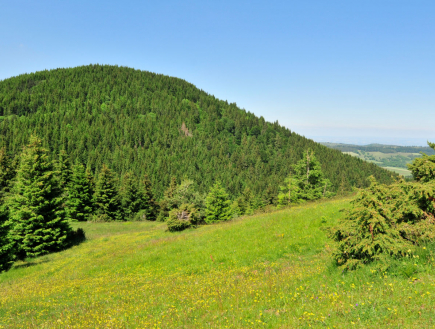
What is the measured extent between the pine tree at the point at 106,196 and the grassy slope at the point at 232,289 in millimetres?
37530

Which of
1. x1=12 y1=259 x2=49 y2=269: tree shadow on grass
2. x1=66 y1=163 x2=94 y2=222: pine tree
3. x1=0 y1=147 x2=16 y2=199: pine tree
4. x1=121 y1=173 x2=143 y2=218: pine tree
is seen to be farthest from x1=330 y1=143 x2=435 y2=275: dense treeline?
A: x1=121 y1=173 x2=143 y2=218: pine tree

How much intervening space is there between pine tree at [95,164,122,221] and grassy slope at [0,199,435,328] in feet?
123

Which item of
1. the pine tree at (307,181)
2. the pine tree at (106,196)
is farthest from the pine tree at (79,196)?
the pine tree at (307,181)

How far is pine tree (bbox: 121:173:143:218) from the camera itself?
203 feet

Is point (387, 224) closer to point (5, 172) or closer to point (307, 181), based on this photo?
point (307, 181)

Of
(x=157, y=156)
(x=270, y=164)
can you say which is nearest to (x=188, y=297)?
(x=157, y=156)

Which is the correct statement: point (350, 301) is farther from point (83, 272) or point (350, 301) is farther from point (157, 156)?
point (157, 156)

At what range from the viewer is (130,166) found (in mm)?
134000

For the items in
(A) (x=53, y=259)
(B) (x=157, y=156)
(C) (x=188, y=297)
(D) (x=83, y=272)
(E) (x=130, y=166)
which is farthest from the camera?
(B) (x=157, y=156)

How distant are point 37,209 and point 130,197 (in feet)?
121

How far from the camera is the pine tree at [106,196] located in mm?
54562

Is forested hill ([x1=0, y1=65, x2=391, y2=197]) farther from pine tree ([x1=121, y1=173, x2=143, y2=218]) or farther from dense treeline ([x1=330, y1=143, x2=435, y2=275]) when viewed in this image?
dense treeline ([x1=330, y1=143, x2=435, y2=275])

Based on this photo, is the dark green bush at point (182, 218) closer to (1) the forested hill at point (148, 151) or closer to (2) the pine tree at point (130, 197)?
(2) the pine tree at point (130, 197)

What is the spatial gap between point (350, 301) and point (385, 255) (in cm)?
206
